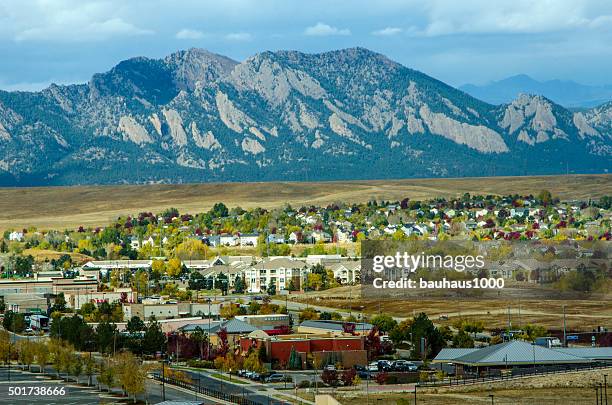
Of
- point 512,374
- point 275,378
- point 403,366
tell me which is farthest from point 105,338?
point 512,374

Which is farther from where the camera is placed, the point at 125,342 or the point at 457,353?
the point at 125,342

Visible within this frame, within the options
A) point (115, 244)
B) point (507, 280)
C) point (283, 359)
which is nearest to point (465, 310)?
point (507, 280)

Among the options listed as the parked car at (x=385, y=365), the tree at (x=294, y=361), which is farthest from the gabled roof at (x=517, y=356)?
the tree at (x=294, y=361)

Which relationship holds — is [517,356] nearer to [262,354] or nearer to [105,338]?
[262,354]

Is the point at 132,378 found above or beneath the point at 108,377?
above

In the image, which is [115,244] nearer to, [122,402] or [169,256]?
[169,256]

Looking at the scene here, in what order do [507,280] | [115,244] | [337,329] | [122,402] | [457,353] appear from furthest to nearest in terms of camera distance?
[115,244] < [507,280] < [337,329] < [457,353] < [122,402]
